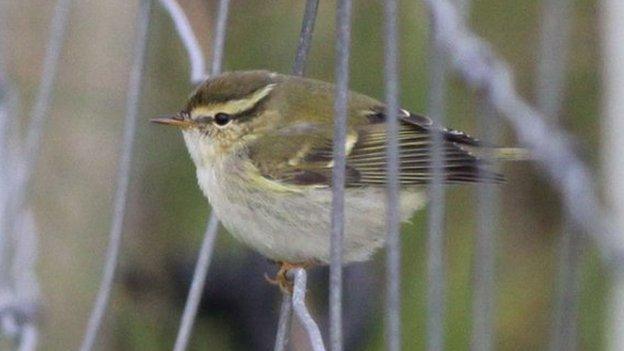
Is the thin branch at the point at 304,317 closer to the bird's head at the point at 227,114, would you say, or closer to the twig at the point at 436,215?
the twig at the point at 436,215

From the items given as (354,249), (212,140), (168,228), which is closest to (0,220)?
(212,140)

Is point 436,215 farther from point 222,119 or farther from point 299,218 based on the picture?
point 222,119

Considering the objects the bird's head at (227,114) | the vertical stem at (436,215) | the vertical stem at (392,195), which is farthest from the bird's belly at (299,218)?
the vertical stem at (392,195)

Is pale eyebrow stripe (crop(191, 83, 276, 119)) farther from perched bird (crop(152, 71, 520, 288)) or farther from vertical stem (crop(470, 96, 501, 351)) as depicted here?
vertical stem (crop(470, 96, 501, 351))

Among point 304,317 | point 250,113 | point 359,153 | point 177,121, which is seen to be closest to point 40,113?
point 177,121

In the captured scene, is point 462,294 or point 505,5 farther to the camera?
point 505,5

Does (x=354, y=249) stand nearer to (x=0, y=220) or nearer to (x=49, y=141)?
(x=0, y=220)

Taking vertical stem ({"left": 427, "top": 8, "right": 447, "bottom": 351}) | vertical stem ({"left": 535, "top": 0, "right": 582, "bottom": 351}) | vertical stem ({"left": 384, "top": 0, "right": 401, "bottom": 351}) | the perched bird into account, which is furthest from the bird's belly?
vertical stem ({"left": 384, "top": 0, "right": 401, "bottom": 351})

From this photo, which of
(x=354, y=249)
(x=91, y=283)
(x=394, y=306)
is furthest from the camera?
(x=91, y=283)
